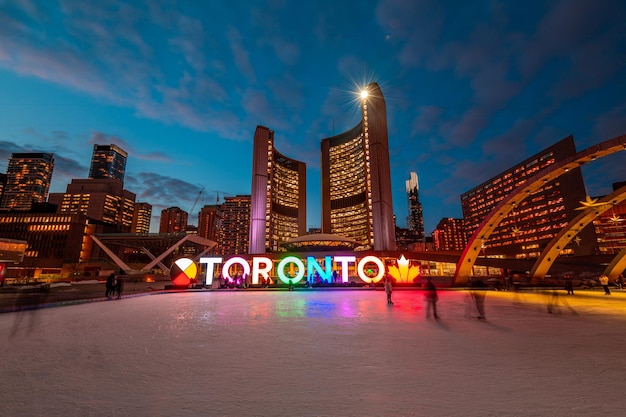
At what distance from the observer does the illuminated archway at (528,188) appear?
22.1 metres

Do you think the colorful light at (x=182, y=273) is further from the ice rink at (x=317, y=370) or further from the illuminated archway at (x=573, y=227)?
the illuminated archway at (x=573, y=227)

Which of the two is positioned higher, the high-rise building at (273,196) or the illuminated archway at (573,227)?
the high-rise building at (273,196)

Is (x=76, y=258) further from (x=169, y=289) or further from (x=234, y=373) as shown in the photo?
(x=234, y=373)

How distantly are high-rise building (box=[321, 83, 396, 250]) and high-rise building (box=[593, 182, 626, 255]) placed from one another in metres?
84.2

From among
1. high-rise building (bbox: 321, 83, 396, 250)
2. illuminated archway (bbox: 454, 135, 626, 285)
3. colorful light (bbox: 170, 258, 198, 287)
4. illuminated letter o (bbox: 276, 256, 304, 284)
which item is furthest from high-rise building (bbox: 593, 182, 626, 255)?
colorful light (bbox: 170, 258, 198, 287)

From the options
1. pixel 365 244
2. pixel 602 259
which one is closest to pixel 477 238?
pixel 602 259

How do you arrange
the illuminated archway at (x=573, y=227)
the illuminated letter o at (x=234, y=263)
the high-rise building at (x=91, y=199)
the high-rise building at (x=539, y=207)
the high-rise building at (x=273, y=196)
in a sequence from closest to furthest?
1. the illuminated archway at (x=573, y=227)
2. the illuminated letter o at (x=234, y=263)
3. the high-rise building at (x=539, y=207)
4. the high-rise building at (x=273, y=196)
5. the high-rise building at (x=91, y=199)

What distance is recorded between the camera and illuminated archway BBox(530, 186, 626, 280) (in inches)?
1099

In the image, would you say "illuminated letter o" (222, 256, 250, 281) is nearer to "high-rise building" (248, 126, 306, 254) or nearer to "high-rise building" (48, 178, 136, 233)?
"high-rise building" (248, 126, 306, 254)

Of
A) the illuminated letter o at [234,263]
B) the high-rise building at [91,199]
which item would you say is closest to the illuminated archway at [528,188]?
the illuminated letter o at [234,263]

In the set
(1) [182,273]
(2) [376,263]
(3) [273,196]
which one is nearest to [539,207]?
(3) [273,196]

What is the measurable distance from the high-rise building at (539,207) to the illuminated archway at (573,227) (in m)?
52.3

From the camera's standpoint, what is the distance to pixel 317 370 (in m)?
5.65

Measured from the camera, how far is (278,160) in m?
159
